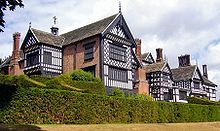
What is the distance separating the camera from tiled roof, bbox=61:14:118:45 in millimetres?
43188

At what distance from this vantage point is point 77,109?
25672 millimetres

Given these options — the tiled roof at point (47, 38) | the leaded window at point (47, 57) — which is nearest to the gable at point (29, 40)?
the tiled roof at point (47, 38)

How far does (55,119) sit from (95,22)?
25140 mm

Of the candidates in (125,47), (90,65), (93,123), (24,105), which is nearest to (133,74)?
(125,47)

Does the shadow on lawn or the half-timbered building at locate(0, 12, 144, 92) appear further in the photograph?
the half-timbered building at locate(0, 12, 144, 92)

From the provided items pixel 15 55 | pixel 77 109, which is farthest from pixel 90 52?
pixel 77 109

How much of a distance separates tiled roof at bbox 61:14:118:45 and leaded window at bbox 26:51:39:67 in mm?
4429

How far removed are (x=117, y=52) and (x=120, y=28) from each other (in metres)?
3.37

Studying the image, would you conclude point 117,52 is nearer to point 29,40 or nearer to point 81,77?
point 81,77

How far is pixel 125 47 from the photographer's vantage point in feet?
149

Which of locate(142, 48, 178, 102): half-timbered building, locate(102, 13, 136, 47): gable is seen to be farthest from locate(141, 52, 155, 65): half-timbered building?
locate(102, 13, 136, 47): gable

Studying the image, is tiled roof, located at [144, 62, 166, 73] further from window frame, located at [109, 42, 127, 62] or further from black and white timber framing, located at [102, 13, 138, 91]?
window frame, located at [109, 42, 127, 62]

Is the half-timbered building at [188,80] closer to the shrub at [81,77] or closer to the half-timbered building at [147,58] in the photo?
the half-timbered building at [147,58]

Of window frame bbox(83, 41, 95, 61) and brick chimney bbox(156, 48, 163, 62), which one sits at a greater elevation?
brick chimney bbox(156, 48, 163, 62)
